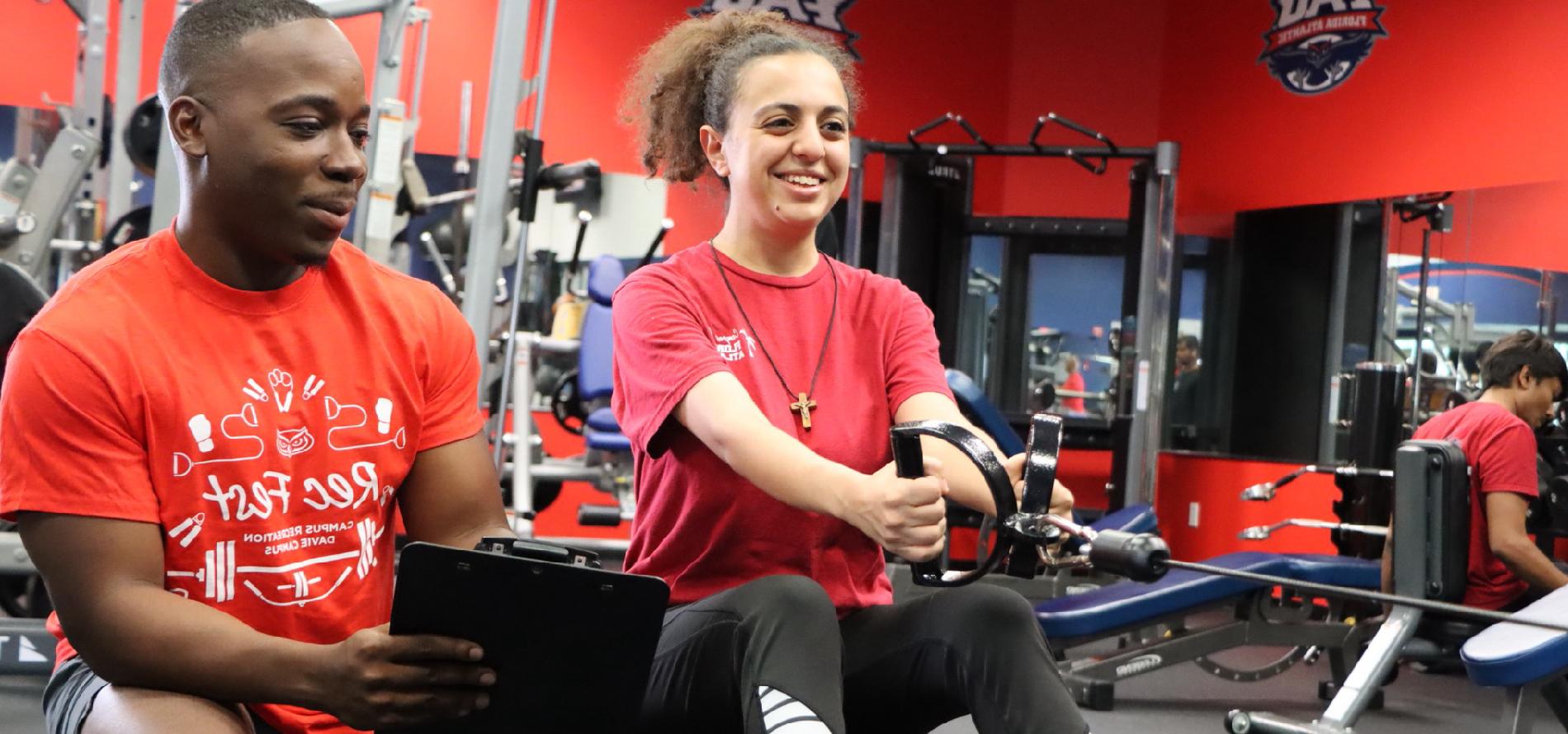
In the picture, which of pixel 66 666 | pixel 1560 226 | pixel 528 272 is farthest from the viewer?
pixel 528 272

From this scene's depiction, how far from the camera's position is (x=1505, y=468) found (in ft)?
11.7

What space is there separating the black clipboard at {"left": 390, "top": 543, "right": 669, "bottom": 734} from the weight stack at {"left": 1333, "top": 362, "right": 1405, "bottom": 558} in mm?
3906

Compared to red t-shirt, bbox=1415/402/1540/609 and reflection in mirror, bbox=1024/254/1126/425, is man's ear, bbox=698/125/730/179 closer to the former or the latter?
red t-shirt, bbox=1415/402/1540/609

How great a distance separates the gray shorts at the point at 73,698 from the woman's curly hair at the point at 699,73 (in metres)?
0.86

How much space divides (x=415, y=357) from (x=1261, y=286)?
600cm

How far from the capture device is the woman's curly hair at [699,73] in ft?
5.47

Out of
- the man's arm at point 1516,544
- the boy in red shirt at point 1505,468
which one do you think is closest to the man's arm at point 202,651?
the boy in red shirt at point 1505,468

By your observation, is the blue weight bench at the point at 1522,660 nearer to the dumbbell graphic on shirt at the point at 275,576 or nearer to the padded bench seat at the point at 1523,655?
the padded bench seat at the point at 1523,655

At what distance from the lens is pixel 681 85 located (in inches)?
69.5

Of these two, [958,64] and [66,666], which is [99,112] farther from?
[958,64]

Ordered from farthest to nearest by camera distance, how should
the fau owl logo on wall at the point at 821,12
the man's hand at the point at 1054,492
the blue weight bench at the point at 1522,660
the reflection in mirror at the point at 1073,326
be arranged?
the fau owl logo on wall at the point at 821,12, the reflection in mirror at the point at 1073,326, the blue weight bench at the point at 1522,660, the man's hand at the point at 1054,492

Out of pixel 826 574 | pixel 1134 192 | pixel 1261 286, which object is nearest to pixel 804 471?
pixel 826 574

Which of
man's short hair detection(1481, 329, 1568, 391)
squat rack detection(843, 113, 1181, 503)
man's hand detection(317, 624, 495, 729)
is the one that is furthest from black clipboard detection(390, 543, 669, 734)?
squat rack detection(843, 113, 1181, 503)

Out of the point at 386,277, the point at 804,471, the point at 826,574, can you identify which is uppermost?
the point at 386,277
